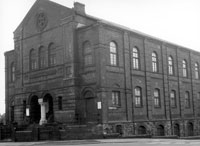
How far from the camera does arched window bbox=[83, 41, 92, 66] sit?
33.9 meters

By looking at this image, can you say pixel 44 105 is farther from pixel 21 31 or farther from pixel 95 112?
pixel 21 31

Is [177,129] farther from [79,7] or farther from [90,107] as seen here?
[79,7]

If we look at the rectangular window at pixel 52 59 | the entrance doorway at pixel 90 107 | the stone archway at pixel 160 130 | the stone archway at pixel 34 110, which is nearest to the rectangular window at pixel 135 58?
the entrance doorway at pixel 90 107

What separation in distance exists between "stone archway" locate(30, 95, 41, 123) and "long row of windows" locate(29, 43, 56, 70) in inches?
140

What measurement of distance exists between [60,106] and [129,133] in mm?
7356

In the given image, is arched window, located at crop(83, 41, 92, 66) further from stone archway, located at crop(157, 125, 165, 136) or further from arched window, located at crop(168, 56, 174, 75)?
arched window, located at crop(168, 56, 174, 75)

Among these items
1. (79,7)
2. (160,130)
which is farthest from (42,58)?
(160,130)

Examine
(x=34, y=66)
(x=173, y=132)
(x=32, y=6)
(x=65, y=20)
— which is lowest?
(x=173, y=132)

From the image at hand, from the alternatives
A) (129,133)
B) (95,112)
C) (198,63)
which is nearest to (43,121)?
(95,112)

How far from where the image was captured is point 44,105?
1453 inches

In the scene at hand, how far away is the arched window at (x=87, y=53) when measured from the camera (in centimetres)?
3391

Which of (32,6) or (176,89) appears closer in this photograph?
(32,6)

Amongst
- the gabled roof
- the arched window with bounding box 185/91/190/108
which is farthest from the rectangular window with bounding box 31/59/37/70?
the arched window with bounding box 185/91/190/108

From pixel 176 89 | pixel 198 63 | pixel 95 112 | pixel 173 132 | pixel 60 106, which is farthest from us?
pixel 198 63
